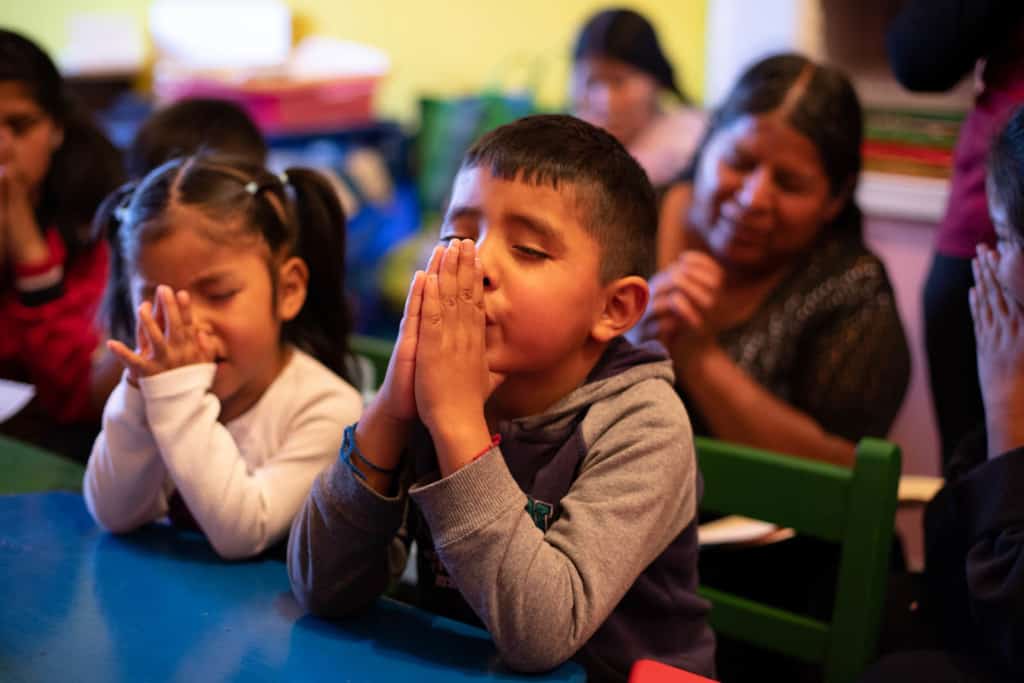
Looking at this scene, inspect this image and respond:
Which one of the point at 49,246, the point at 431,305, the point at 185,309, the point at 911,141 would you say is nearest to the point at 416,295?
the point at 431,305

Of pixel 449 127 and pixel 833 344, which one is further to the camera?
pixel 449 127

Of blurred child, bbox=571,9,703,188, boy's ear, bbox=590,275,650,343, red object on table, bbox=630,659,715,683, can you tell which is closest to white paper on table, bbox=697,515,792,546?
boy's ear, bbox=590,275,650,343

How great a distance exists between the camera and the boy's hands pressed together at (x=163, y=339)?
3.29ft

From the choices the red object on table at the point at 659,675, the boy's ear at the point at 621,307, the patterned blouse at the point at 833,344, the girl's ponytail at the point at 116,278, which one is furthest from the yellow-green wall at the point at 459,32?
the red object on table at the point at 659,675

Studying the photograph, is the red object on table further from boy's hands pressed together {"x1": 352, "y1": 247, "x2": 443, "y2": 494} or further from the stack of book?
the stack of book

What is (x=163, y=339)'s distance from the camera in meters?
1.01

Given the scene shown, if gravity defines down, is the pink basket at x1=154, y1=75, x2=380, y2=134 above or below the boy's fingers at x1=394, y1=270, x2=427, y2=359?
below

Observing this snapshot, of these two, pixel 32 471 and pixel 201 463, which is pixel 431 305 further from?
pixel 32 471

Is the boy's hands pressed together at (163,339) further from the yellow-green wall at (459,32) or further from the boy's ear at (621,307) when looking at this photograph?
the yellow-green wall at (459,32)

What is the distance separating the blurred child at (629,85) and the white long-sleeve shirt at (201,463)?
1.66 m

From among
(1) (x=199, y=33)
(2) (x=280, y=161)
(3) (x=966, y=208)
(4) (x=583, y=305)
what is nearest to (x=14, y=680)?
(4) (x=583, y=305)

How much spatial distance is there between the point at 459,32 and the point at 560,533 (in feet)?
10.6

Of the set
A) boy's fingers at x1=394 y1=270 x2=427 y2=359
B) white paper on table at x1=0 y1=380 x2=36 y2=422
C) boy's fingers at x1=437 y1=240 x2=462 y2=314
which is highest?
boy's fingers at x1=437 y1=240 x2=462 y2=314

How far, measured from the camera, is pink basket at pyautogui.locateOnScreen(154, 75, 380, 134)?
3.40m
